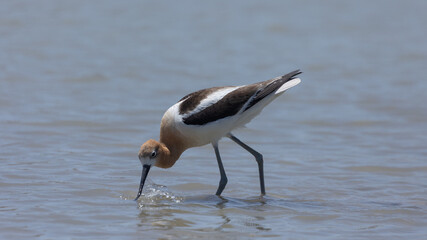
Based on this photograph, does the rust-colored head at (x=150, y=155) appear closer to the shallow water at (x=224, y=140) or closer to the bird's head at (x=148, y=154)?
the bird's head at (x=148, y=154)

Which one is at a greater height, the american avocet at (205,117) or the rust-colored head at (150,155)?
the american avocet at (205,117)

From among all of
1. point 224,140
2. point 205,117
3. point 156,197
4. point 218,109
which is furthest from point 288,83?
point 224,140

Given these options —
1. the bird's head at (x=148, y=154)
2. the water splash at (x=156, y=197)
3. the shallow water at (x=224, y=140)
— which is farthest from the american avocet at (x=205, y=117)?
the shallow water at (x=224, y=140)

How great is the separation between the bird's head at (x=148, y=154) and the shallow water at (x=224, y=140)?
0.87 ft

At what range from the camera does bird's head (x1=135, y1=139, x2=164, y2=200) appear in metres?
8.26

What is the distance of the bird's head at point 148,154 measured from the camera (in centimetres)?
826

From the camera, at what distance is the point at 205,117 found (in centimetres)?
835

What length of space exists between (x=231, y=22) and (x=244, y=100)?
12743 mm

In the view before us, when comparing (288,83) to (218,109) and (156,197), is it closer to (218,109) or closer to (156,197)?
(218,109)

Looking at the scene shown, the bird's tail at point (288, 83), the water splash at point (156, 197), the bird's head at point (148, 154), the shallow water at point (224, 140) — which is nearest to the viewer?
the shallow water at point (224, 140)

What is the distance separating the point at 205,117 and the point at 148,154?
0.72m

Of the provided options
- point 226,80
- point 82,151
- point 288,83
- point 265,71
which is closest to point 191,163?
point 82,151

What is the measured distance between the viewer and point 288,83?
339 inches

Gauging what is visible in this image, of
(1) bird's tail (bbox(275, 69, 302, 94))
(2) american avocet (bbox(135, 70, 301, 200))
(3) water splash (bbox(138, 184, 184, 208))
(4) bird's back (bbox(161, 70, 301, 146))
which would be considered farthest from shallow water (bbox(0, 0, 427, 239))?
(1) bird's tail (bbox(275, 69, 302, 94))
